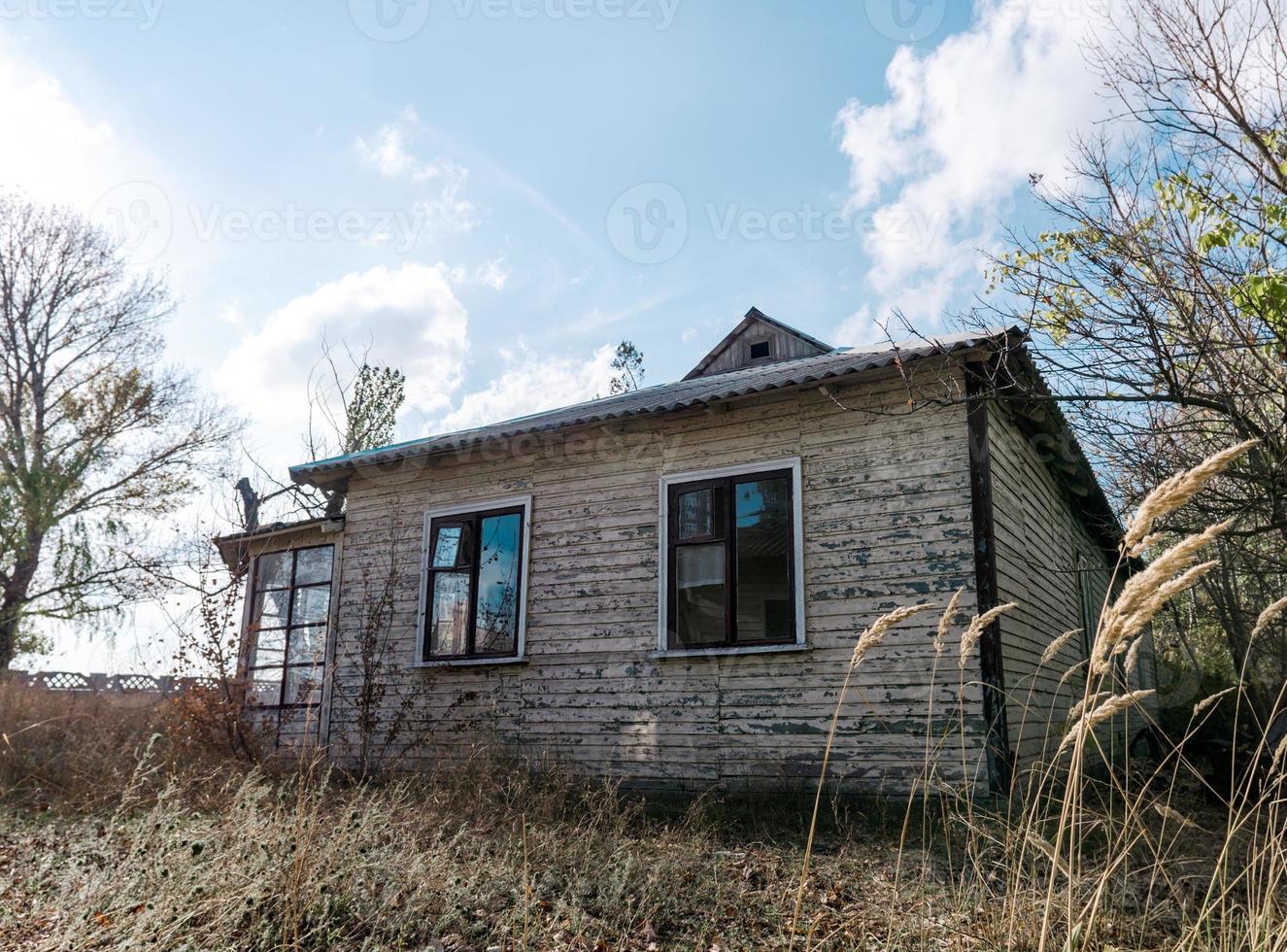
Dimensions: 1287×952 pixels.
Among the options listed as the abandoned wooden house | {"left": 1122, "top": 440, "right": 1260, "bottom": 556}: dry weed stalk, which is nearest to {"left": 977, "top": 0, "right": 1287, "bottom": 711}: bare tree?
the abandoned wooden house

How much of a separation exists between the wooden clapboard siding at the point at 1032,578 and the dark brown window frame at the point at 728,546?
1.75 m

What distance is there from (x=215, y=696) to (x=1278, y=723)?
10.9m

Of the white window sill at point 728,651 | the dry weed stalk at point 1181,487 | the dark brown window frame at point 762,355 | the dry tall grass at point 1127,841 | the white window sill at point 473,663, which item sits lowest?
the dry tall grass at point 1127,841

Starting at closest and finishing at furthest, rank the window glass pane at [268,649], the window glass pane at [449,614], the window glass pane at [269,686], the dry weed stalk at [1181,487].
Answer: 1. the dry weed stalk at [1181,487]
2. the window glass pane at [449,614]
3. the window glass pane at [269,686]
4. the window glass pane at [268,649]

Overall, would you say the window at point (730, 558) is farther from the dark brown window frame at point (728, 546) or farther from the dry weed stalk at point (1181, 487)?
the dry weed stalk at point (1181, 487)

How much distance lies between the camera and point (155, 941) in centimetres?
368

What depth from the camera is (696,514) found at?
880cm

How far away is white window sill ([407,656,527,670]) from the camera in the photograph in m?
A: 9.30

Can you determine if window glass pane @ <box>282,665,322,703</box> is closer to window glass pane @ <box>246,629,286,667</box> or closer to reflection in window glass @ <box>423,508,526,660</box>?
window glass pane @ <box>246,629,286,667</box>

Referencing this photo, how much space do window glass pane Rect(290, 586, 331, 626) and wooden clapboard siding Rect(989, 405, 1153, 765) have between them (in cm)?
826

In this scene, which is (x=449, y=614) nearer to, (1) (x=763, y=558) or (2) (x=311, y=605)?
(2) (x=311, y=605)

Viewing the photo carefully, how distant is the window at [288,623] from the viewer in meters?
11.8

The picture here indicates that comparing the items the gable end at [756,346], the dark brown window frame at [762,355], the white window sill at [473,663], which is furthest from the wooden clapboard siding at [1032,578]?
the dark brown window frame at [762,355]

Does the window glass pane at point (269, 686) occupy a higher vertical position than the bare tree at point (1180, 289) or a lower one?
lower
